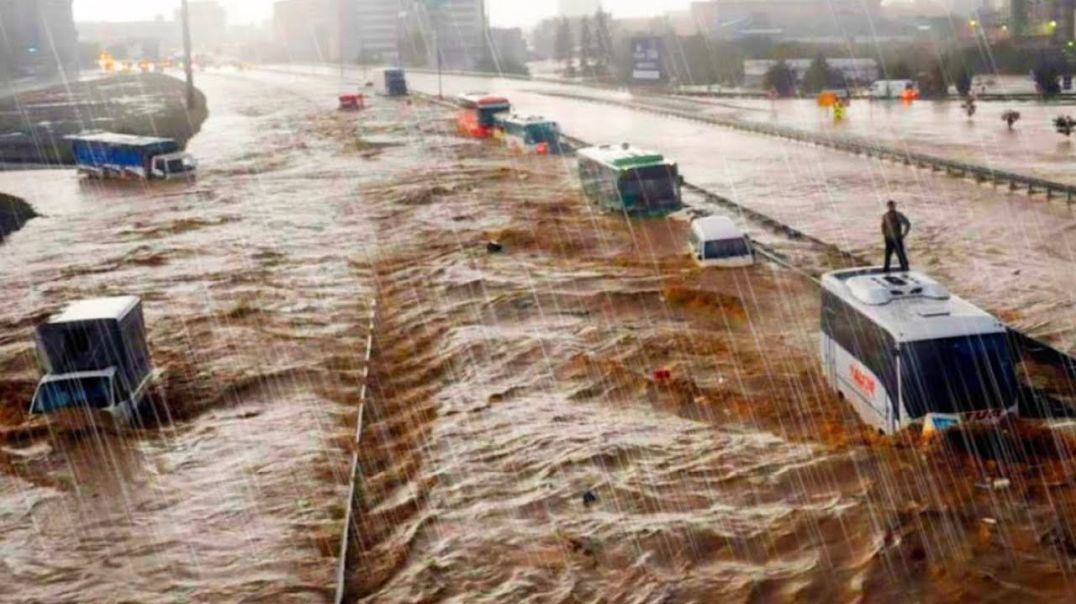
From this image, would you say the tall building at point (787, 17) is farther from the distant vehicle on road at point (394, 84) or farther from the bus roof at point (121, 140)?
the bus roof at point (121, 140)

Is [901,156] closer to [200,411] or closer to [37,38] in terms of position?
[200,411]

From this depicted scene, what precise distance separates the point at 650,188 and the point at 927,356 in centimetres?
2125

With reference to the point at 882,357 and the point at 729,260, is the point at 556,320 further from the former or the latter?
the point at 882,357

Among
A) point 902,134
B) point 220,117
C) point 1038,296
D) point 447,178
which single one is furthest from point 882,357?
point 220,117

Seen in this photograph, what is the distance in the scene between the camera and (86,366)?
1781cm

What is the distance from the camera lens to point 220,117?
88812mm

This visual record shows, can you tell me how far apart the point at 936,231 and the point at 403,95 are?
77802mm

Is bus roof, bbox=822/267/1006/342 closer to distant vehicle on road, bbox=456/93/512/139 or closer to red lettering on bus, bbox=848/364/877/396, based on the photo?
red lettering on bus, bbox=848/364/877/396

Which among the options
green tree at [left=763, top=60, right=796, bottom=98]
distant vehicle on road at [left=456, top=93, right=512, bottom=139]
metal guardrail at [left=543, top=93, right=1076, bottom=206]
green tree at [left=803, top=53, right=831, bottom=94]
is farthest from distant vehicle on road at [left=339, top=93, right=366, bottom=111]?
green tree at [left=803, top=53, right=831, bottom=94]

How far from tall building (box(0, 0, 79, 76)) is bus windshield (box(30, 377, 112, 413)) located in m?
135

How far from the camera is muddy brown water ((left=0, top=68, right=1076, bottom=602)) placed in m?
12.3

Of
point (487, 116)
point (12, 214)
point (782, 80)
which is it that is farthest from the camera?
point (782, 80)

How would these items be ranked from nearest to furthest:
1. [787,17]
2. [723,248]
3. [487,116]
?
[723,248] → [487,116] → [787,17]

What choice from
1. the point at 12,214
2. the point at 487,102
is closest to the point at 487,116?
the point at 487,102
